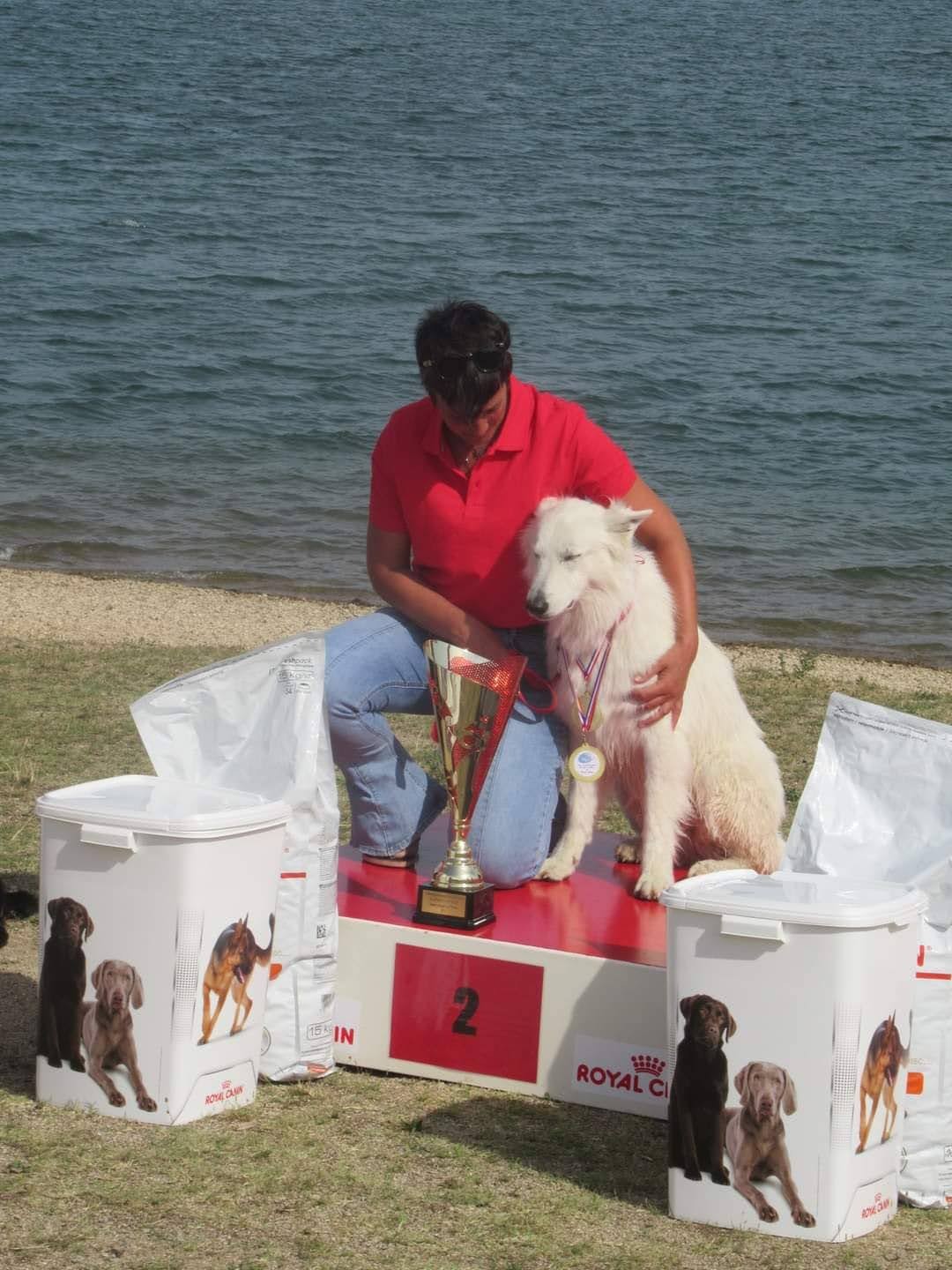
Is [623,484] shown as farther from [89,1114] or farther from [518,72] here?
[518,72]

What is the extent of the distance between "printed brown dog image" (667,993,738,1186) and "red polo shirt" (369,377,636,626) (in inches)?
55.8

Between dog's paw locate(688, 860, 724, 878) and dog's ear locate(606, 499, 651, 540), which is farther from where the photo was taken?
dog's paw locate(688, 860, 724, 878)

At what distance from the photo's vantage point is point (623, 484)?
12.4ft

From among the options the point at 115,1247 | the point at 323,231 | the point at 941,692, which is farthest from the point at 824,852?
the point at 323,231

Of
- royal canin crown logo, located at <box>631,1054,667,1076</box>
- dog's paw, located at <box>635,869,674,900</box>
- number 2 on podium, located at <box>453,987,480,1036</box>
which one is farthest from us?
dog's paw, located at <box>635,869,674,900</box>

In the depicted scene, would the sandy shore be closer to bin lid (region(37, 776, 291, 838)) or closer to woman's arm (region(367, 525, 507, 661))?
woman's arm (region(367, 525, 507, 661))

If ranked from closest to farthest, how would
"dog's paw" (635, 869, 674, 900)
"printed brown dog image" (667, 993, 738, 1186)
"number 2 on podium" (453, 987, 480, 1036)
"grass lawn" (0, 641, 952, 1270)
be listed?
"grass lawn" (0, 641, 952, 1270), "printed brown dog image" (667, 993, 738, 1186), "number 2 on podium" (453, 987, 480, 1036), "dog's paw" (635, 869, 674, 900)

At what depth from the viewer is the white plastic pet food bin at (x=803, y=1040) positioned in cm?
256

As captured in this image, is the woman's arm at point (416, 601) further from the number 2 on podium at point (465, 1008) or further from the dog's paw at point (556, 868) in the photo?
the number 2 on podium at point (465, 1008)

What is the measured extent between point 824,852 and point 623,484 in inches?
47.0

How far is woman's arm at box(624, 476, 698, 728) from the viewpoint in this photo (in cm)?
374

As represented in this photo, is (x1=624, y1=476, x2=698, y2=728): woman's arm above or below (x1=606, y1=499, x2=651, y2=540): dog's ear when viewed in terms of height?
below

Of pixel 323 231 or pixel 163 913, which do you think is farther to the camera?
pixel 323 231

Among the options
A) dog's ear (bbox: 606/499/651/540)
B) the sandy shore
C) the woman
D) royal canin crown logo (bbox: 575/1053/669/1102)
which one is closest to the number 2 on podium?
royal canin crown logo (bbox: 575/1053/669/1102)
